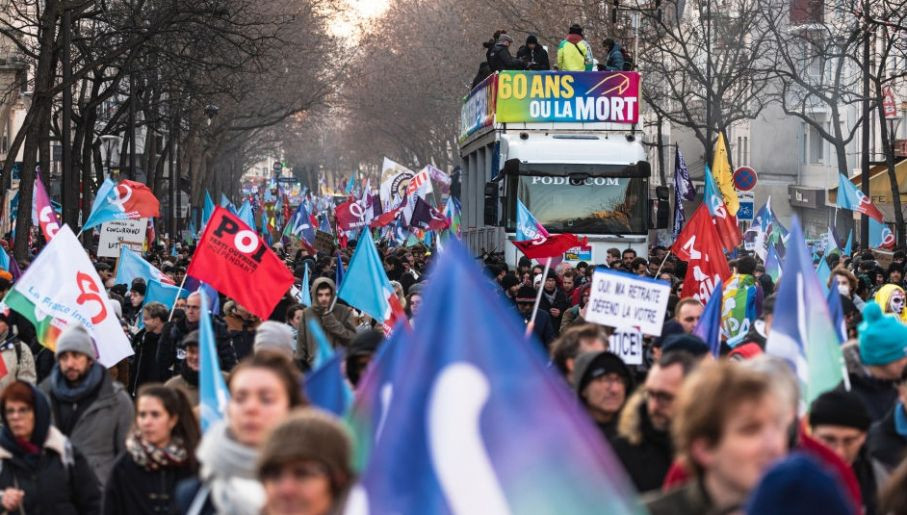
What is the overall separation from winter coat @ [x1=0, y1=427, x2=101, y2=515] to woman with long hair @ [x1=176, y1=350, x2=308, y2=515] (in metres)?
2.03

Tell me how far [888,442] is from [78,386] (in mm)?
3720

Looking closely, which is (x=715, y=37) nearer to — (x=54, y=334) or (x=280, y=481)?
(x=54, y=334)

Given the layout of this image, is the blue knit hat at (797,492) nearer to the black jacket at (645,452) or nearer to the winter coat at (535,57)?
the black jacket at (645,452)

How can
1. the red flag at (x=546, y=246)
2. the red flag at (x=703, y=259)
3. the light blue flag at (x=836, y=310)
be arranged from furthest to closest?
the red flag at (x=546, y=246) → the red flag at (x=703, y=259) → the light blue flag at (x=836, y=310)

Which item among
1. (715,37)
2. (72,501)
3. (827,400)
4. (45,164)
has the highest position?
(715,37)

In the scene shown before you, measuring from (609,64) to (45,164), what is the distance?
9404 millimetres

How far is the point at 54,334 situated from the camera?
11.7 m

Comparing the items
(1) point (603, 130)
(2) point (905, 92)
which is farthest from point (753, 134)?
(1) point (603, 130)

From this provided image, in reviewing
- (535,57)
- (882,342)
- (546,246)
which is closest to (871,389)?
(882,342)

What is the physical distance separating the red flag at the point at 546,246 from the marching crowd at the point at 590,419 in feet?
24.0

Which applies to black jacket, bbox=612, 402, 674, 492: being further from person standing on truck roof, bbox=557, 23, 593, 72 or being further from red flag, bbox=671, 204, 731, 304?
person standing on truck roof, bbox=557, 23, 593, 72

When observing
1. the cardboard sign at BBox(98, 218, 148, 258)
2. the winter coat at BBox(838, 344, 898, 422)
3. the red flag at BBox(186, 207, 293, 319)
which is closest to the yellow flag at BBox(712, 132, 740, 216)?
the cardboard sign at BBox(98, 218, 148, 258)

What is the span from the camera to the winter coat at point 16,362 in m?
11.1

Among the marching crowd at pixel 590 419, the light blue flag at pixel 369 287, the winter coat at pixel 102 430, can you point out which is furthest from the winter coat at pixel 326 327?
the winter coat at pixel 102 430
